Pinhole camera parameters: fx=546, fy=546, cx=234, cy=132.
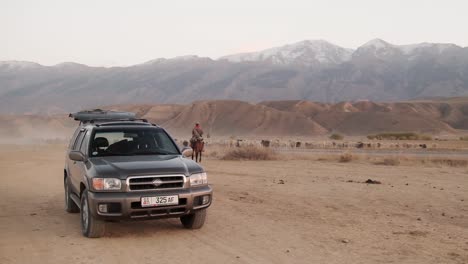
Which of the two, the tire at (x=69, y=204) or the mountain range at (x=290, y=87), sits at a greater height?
the mountain range at (x=290, y=87)

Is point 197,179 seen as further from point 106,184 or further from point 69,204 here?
point 69,204

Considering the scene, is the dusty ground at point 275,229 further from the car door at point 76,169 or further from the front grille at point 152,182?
the front grille at point 152,182

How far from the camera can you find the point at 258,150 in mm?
27453

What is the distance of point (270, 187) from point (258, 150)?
40.9ft

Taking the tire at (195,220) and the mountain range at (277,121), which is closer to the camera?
the tire at (195,220)

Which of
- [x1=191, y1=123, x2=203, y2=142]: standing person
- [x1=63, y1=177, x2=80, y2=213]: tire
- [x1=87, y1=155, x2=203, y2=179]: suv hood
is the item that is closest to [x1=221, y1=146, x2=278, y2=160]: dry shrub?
[x1=191, y1=123, x2=203, y2=142]: standing person

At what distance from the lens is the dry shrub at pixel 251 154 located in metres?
27.3

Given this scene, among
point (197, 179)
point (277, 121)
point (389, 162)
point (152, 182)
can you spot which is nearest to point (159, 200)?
point (152, 182)

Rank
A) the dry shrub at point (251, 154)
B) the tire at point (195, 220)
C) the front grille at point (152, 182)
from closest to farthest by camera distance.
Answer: the front grille at point (152, 182)
the tire at point (195, 220)
the dry shrub at point (251, 154)

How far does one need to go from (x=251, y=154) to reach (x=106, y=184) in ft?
64.7

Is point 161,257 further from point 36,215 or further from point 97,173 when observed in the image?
point 36,215

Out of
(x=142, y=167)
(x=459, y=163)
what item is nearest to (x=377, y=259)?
(x=142, y=167)

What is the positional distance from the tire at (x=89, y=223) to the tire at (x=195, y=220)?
1.38 m

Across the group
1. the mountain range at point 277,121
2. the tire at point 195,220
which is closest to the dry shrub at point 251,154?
the tire at point 195,220
